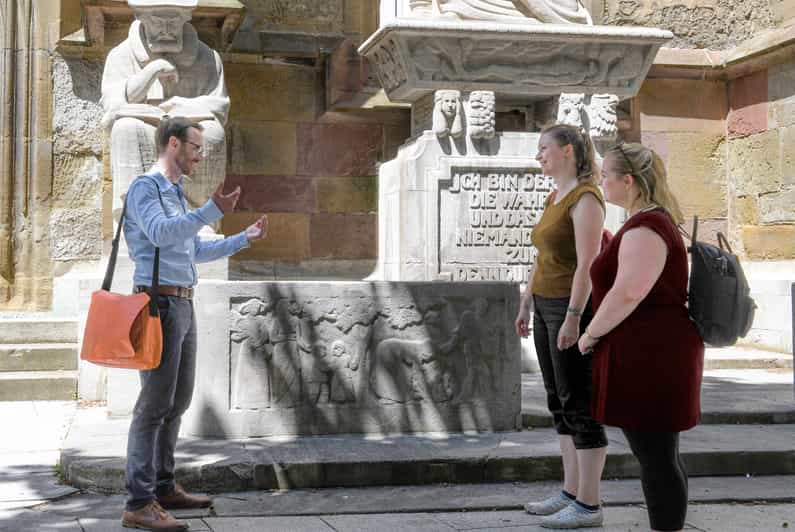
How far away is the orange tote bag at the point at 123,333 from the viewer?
4371mm

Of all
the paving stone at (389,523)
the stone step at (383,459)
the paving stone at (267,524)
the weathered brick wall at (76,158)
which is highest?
the weathered brick wall at (76,158)

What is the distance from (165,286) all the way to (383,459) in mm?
1592

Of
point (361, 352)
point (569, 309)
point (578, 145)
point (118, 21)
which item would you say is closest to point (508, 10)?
point (118, 21)

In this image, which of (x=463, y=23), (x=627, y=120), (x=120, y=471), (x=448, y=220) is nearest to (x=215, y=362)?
(x=120, y=471)

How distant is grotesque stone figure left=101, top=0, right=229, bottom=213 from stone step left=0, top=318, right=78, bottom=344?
4.27 feet

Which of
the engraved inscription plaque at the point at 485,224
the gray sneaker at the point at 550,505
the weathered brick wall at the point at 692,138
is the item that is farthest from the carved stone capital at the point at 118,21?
the gray sneaker at the point at 550,505

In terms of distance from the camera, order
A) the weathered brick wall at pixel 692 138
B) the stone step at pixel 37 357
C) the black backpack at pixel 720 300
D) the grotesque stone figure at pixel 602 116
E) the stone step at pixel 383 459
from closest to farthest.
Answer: the black backpack at pixel 720 300 < the stone step at pixel 383 459 < the stone step at pixel 37 357 < the grotesque stone figure at pixel 602 116 < the weathered brick wall at pixel 692 138

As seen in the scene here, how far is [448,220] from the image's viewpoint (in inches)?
390

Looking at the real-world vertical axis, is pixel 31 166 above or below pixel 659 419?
above

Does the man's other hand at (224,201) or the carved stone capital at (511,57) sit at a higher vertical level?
the carved stone capital at (511,57)

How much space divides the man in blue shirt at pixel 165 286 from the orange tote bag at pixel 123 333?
15 centimetres

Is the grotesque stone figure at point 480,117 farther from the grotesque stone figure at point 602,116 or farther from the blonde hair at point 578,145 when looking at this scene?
the blonde hair at point 578,145

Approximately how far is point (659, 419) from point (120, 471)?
8.99ft

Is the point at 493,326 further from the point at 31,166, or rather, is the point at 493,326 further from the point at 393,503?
the point at 31,166
